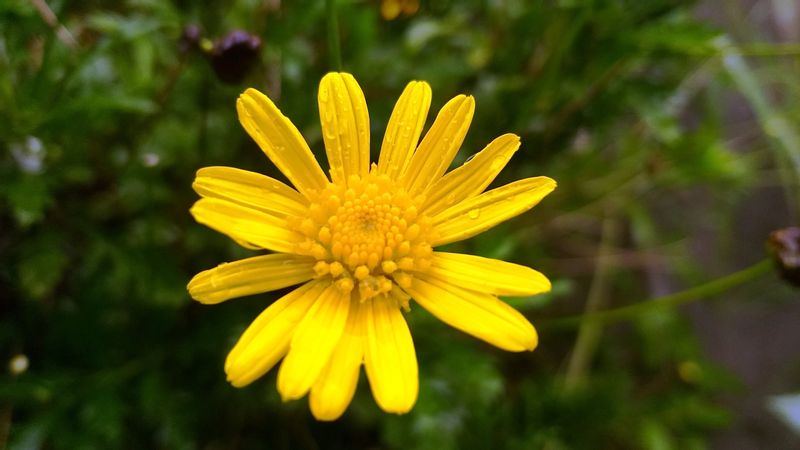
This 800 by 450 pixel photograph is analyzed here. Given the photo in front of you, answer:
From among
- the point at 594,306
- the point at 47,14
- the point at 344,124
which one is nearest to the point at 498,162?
the point at 344,124

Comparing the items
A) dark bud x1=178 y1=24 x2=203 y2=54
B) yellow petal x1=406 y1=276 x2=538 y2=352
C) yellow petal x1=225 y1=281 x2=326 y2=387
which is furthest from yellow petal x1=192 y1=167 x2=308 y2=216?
dark bud x1=178 y1=24 x2=203 y2=54

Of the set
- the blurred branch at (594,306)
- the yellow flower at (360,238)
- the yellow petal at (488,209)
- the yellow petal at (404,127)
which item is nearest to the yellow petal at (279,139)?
the yellow flower at (360,238)

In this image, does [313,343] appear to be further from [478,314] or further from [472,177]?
[472,177]

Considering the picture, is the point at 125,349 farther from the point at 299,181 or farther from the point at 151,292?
the point at 299,181

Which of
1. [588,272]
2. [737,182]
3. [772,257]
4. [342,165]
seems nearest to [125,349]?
[342,165]

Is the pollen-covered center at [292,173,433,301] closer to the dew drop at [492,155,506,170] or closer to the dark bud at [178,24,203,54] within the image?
the dew drop at [492,155,506,170]

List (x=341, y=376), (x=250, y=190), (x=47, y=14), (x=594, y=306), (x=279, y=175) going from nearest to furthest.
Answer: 1. (x=341, y=376)
2. (x=250, y=190)
3. (x=47, y=14)
4. (x=279, y=175)
5. (x=594, y=306)

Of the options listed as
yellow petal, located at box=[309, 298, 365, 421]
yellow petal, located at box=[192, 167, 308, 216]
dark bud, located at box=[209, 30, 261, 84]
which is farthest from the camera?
dark bud, located at box=[209, 30, 261, 84]
